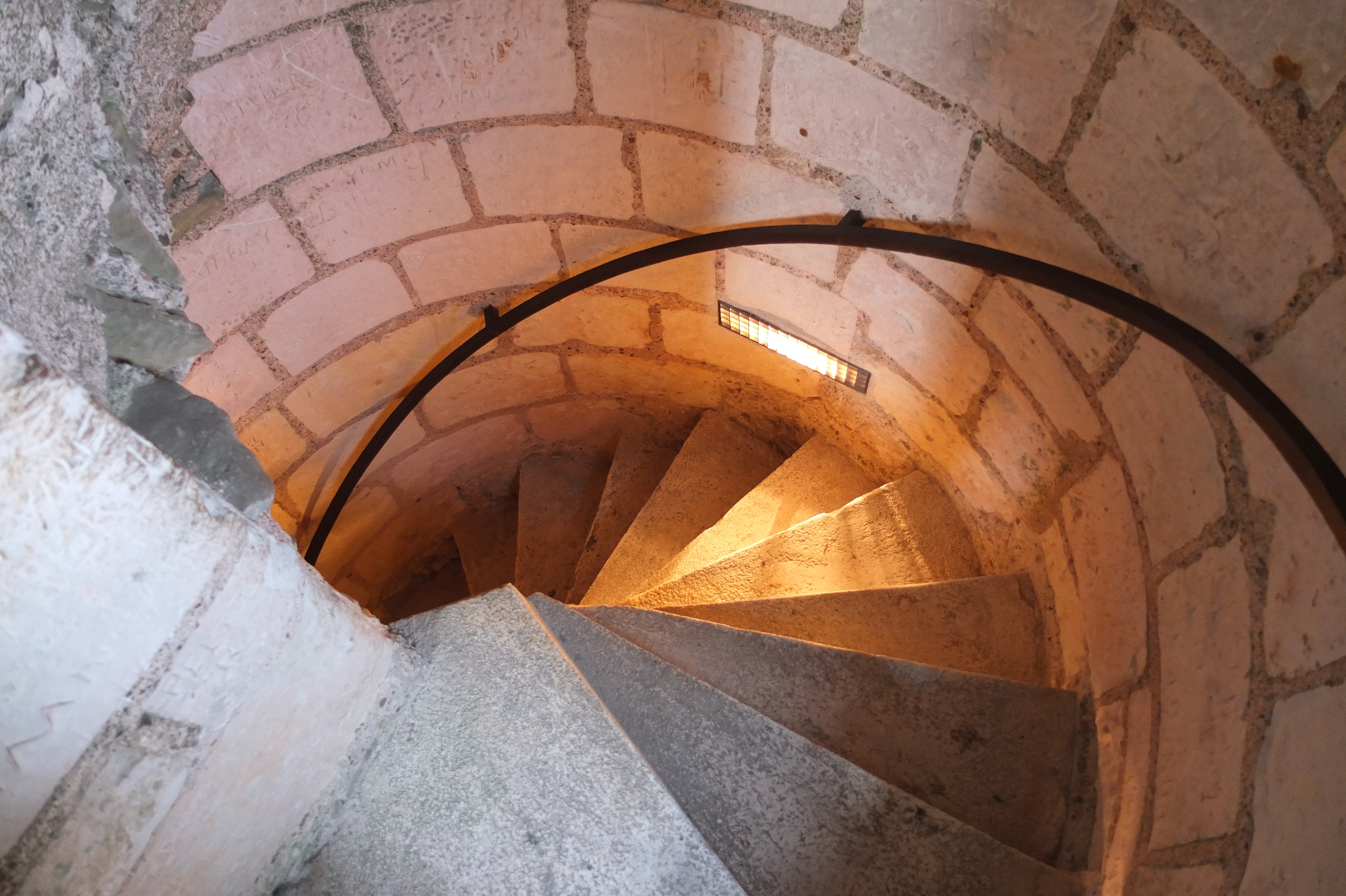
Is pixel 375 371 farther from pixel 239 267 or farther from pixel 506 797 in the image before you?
pixel 506 797

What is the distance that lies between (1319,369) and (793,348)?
1771mm

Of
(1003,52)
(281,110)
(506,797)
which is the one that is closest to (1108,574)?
(1003,52)

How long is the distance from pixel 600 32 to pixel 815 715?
1.78 metres

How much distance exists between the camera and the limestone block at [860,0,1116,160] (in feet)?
4.95

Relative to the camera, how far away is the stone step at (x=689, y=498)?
342 centimetres

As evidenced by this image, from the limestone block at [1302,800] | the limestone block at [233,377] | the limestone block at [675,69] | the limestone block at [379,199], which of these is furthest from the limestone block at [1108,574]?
the limestone block at [233,377]

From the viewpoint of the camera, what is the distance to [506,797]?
1416 mm

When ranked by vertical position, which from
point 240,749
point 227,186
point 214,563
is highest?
point 227,186

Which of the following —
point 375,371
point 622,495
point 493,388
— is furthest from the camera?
point 622,495

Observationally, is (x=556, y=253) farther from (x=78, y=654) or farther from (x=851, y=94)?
(x=78, y=654)

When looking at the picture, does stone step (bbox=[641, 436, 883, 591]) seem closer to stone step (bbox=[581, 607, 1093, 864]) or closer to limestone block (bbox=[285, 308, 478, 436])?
stone step (bbox=[581, 607, 1093, 864])

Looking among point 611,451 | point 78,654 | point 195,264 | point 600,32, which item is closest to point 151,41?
point 195,264

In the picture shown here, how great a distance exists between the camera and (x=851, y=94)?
77.2 inches

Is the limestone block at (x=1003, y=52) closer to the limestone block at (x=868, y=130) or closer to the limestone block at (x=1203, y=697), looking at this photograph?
the limestone block at (x=868, y=130)
